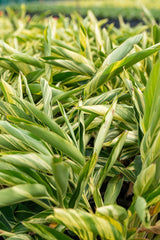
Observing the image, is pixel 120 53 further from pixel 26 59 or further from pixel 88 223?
pixel 88 223

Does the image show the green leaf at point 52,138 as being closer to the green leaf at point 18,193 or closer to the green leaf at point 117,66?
the green leaf at point 18,193

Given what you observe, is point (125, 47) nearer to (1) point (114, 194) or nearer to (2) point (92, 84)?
(2) point (92, 84)

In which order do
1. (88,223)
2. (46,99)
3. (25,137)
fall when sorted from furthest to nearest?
(46,99)
(25,137)
(88,223)

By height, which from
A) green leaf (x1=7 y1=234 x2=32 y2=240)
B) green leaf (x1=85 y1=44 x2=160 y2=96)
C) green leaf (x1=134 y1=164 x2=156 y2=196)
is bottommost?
green leaf (x1=7 y1=234 x2=32 y2=240)

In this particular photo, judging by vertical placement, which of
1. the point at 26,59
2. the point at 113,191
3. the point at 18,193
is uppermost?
the point at 26,59

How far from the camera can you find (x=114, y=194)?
0.55 metres

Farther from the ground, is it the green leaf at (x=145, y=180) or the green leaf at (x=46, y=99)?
the green leaf at (x=46, y=99)

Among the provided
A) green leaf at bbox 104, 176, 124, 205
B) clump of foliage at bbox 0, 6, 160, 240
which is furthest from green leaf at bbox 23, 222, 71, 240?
green leaf at bbox 104, 176, 124, 205

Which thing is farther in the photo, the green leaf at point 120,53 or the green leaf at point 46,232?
the green leaf at point 120,53

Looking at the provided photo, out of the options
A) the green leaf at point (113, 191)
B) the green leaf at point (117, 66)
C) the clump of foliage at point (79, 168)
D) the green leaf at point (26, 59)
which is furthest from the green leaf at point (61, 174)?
the green leaf at point (26, 59)

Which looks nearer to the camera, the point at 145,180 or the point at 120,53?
the point at 145,180

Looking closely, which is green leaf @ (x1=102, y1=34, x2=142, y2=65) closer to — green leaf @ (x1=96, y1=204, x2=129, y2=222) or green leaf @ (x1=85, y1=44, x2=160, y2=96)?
green leaf @ (x1=85, y1=44, x2=160, y2=96)

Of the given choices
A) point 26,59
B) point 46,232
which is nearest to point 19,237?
point 46,232

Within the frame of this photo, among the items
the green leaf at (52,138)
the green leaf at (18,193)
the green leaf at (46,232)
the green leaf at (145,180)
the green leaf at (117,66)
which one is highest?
the green leaf at (117,66)
